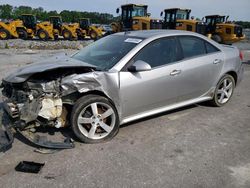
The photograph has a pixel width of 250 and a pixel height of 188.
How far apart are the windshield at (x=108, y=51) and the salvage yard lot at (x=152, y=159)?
1.12 m

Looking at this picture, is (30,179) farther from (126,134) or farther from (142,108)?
(142,108)

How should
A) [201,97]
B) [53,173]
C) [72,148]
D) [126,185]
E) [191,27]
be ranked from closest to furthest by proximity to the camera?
[126,185] → [53,173] → [72,148] → [201,97] → [191,27]

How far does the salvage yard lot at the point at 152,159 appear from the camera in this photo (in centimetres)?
294

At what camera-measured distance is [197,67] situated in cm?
462

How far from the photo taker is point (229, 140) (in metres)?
3.94

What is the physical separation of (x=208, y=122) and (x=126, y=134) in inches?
60.8

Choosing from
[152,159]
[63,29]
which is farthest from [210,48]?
[63,29]

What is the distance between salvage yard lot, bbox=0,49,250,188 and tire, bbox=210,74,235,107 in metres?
0.75

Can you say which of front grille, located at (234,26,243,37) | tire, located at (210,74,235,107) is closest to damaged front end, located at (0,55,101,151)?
tire, located at (210,74,235,107)

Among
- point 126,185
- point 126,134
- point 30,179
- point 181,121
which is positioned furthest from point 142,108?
point 30,179

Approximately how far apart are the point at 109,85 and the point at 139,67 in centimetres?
51

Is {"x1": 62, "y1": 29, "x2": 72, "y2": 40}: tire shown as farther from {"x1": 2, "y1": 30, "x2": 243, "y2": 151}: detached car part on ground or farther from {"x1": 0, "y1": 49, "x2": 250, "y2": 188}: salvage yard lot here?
{"x1": 0, "y1": 49, "x2": 250, "y2": 188}: salvage yard lot

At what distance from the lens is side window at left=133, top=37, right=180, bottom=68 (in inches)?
162

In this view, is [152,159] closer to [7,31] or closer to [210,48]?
[210,48]
